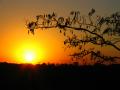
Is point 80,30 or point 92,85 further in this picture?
point 92,85

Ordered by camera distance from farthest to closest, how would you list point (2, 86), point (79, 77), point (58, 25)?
point (79, 77) < point (2, 86) < point (58, 25)

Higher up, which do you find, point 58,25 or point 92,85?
point 58,25

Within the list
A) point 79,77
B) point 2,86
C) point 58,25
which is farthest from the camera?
point 79,77

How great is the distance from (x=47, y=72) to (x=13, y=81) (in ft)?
9.10

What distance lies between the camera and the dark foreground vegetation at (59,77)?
1225 inches

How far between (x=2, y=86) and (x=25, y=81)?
1745mm

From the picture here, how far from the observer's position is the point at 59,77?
3222 cm

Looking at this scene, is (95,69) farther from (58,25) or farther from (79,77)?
(58,25)

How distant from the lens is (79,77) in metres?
32.2

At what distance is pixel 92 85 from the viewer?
3145 cm

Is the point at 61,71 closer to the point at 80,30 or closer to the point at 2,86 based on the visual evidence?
the point at 2,86

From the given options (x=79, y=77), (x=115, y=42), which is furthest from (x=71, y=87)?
(x=115, y=42)

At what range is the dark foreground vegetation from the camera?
3111cm

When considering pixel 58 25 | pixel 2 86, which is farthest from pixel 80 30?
pixel 2 86
